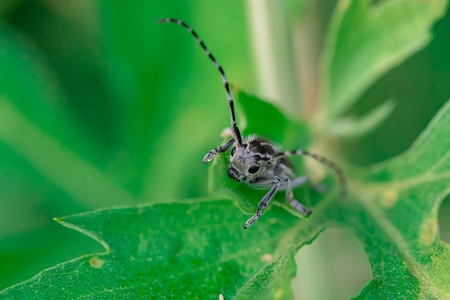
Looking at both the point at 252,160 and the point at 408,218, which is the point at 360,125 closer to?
the point at 408,218

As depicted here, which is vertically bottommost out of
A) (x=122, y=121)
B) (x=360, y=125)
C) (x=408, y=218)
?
(x=408, y=218)

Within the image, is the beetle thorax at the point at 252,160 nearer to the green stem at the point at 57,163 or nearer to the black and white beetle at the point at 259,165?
the black and white beetle at the point at 259,165

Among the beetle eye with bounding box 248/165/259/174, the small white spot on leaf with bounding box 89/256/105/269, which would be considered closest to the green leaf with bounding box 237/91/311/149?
the beetle eye with bounding box 248/165/259/174

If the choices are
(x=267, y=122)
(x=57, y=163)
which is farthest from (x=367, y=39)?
(x=57, y=163)

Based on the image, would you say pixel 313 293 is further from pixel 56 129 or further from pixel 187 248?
pixel 56 129

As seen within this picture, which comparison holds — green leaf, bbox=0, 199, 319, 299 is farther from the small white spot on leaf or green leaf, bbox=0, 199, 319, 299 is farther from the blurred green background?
the blurred green background

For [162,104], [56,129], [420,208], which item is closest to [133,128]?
[162,104]

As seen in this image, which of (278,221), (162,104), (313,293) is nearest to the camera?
(278,221)
